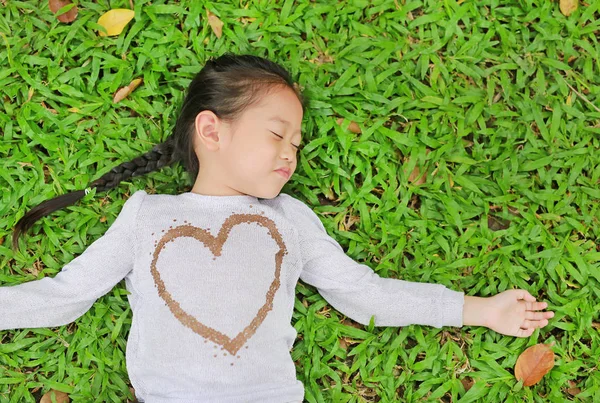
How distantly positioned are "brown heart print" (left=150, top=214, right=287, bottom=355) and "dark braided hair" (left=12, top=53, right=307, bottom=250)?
35cm

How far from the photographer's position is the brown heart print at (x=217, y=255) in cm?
251

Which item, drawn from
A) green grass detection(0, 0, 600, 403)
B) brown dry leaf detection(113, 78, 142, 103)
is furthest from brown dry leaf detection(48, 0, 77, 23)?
brown dry leaf detection(113, 78, 142, 103)

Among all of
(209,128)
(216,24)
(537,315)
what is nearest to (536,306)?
(537,315)

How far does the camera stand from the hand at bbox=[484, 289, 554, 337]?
2.74 meters

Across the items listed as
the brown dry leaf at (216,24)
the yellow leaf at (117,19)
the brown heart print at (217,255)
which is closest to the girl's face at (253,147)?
the brown heart print at (217,255)

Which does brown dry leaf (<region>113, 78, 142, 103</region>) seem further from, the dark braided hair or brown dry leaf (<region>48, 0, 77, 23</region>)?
brown dry leaf (<region>48, 0, 77, 23</region>)

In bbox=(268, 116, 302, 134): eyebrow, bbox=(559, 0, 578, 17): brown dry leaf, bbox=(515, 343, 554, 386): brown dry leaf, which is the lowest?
bbox=(515, 343, 554, 386): brown dry leaf

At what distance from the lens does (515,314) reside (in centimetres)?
274

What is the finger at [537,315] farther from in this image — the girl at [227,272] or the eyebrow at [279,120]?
the eyebrow at [279,120]

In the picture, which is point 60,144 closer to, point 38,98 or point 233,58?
point 38,98

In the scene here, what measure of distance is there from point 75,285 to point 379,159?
1.43 meters

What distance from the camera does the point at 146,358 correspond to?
255 cm

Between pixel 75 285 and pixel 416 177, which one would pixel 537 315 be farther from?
pixel 75 285

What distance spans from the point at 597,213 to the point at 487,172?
1.72 feet
